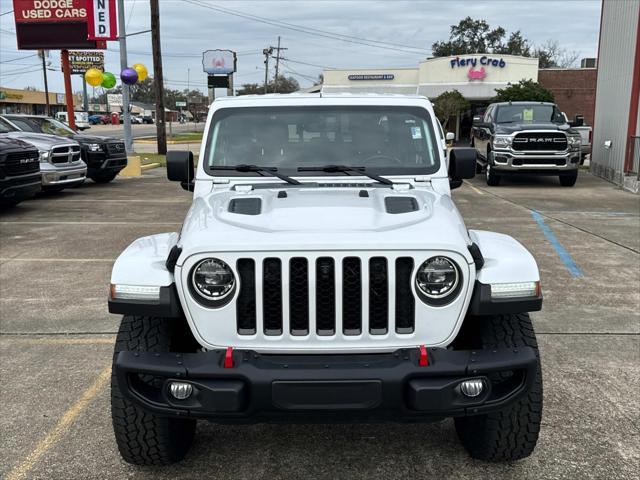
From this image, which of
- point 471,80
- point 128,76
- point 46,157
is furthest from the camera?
point 471,80

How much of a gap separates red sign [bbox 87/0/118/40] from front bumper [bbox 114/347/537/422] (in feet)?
65.1

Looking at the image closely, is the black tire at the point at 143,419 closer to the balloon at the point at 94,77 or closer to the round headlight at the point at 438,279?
the round headlight at the point at 438,279

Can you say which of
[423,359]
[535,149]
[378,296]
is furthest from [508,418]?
[535,149]

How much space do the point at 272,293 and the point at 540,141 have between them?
13488 millimetres

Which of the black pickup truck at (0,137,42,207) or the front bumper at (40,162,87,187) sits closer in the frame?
the black pickup truck at (0,137,42,207)

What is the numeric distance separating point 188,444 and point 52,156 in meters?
11.0

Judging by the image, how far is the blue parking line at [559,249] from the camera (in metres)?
7.07

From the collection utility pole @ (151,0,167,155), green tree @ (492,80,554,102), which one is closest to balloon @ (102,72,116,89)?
utility pole @ (151,0,167,155)

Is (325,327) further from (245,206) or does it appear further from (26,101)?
(26,101)

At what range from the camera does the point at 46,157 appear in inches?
501

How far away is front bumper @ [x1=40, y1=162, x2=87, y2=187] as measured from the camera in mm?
12672

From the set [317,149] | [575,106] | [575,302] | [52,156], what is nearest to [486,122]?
[52,156]

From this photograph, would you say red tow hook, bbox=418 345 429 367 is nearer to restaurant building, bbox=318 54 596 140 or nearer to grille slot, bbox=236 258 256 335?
grille slot, bbox=236 258 256 335

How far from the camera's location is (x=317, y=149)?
4070mm
